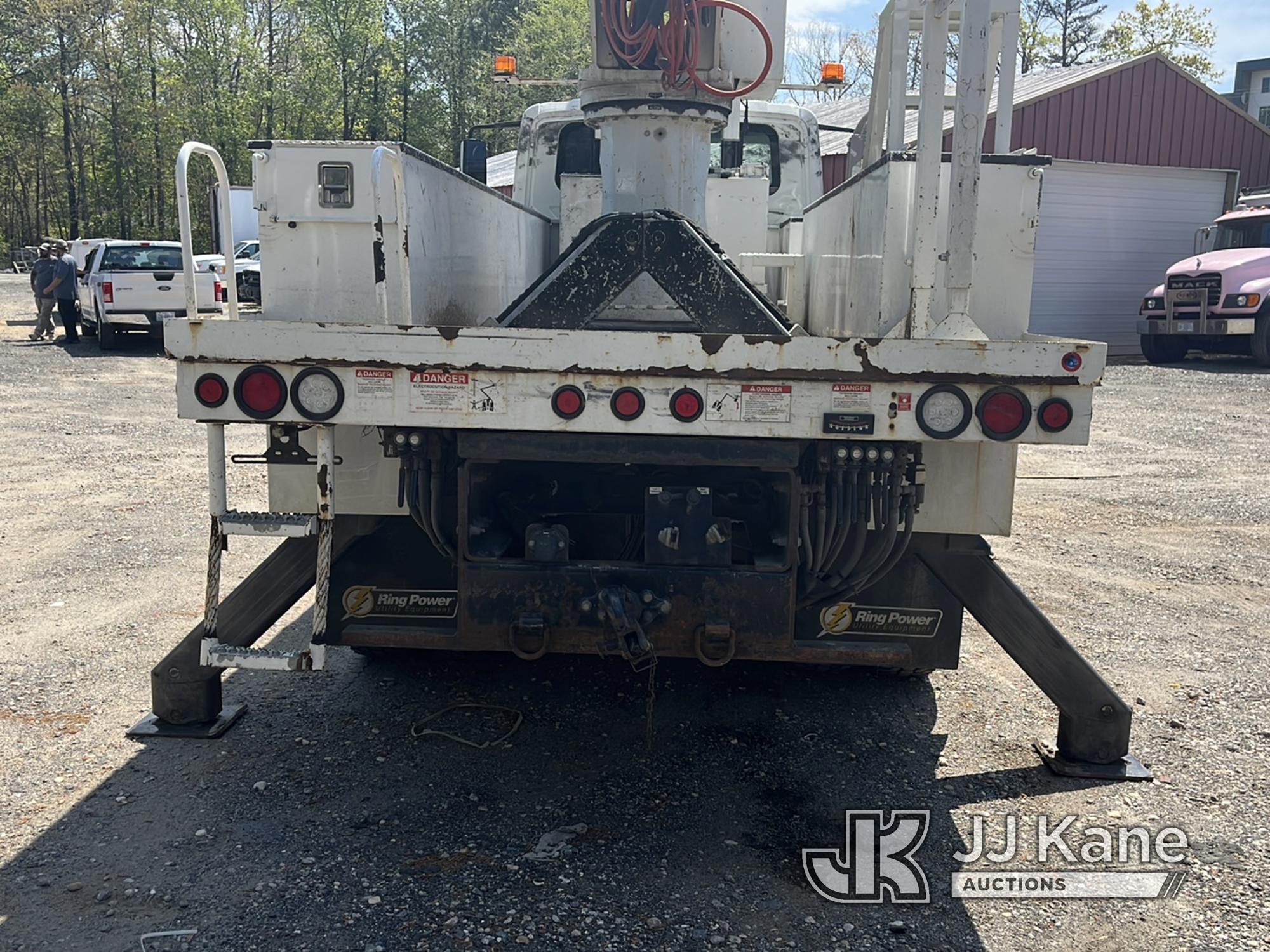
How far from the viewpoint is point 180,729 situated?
380 centimetres

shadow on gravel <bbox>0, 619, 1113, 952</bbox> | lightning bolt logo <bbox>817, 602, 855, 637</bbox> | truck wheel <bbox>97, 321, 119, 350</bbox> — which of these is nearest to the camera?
shadow on gravel <bbox>0, 619, 1113, 952</bbox>

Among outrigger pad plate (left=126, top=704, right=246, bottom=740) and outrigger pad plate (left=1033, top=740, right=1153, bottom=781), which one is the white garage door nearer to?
outrigger pad plate (left=1033, top=740, right=1153, bottom=781)

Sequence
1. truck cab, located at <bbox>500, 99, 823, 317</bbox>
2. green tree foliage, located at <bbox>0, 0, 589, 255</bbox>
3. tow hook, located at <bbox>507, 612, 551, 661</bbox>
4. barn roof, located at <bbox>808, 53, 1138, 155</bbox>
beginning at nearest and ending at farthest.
A: tow hook, located at <bbox>507, 612, 551, 661</bbox>, truck cab, located at <bbox>500, 99, 823, 317</bbox>, barn roof, located at <bbox>808, 53, 1138, 155</bbox>, green tree foliage, located at <bbox>0, 0, 589, 255</bbox>

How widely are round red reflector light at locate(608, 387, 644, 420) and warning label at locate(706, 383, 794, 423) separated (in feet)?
0.59

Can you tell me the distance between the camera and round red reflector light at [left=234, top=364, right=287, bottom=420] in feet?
9.79

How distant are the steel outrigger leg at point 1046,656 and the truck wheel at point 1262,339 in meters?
15.1

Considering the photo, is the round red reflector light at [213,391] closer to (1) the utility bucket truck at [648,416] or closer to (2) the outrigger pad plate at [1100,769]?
(1) the utility bucket truck at [648,416]

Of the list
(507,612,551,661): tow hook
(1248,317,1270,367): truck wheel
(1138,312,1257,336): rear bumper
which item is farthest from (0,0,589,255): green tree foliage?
(507,612,551,661): tow hook

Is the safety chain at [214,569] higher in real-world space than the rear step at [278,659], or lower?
higher

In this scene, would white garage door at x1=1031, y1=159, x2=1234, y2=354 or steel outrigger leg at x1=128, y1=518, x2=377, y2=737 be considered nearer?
steel outrigger leg at x1=128, y1=518, x2=377, y2=737

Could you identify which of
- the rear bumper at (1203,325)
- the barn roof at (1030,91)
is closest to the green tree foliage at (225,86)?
the barn roof at (1030,91)

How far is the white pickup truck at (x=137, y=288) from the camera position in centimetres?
1739

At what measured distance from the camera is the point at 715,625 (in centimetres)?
311

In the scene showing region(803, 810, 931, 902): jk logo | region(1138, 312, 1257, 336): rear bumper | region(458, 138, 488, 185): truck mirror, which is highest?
region(458, 138, 488, 185): truck mirror
